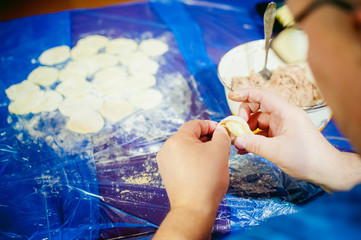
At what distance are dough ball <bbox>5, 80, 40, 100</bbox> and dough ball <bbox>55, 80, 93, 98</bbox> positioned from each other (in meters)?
Answer: 0.12

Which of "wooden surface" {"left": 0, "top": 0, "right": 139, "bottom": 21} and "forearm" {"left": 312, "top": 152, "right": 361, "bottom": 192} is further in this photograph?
"wooden surface" {"left": 0, "top": 0, "right": 139, "bottom": 21}

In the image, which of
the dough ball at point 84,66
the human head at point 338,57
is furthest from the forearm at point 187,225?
the dough ball at point 84,66

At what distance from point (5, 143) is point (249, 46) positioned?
105 centimetres

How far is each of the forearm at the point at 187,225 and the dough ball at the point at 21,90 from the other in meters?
0.95

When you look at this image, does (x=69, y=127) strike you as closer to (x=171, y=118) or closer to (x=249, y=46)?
(x=171, y=118)

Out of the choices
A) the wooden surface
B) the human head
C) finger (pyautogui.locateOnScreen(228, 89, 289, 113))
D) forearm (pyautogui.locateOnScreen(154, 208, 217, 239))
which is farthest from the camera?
the wooden surface

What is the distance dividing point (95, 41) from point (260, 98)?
100 centimetres

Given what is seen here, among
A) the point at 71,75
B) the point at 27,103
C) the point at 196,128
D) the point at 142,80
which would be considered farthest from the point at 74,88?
the point at 196,128

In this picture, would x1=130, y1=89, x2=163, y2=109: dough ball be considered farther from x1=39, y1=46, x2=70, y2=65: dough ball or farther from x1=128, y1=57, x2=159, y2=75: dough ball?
x1=39, y1=46, x2=70, y2=65: dough ball

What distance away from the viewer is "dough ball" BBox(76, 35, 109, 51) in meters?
1.35

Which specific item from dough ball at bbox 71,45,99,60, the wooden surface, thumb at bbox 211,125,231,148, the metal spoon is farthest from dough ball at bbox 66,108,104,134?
the wooden surface

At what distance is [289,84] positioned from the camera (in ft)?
3.01

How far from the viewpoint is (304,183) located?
0.81 m

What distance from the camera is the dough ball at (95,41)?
1350 millimetres
